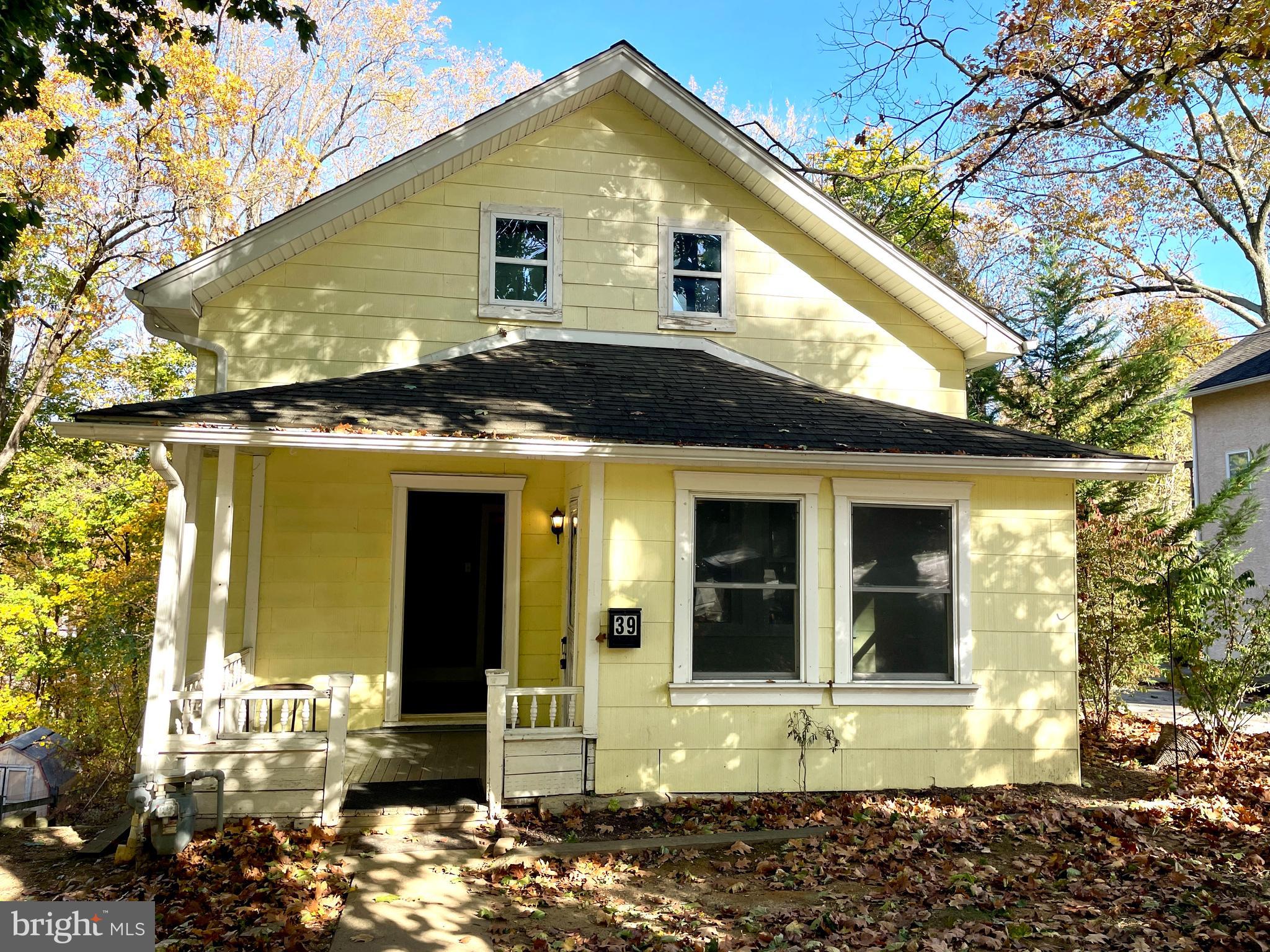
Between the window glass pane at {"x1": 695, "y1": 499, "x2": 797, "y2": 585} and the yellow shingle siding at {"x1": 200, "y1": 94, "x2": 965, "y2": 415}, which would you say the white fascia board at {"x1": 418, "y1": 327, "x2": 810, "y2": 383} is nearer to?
the yellow shingle siding at {"x1": 200, "y1": 94, "x2": 965, "y2": 415}

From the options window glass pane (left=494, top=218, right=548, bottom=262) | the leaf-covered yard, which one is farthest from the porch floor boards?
window glass pane (left=494, top=218, right=548, bottom=262)

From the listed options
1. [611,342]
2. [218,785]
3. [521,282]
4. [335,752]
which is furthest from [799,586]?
[218,785]

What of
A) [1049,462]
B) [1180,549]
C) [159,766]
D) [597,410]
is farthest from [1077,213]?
[159,766]

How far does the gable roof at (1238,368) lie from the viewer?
50.2 feet

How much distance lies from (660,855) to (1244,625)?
6824 millimetres

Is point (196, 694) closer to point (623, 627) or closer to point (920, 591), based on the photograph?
point (623, 627)

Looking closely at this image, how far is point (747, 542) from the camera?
734cm

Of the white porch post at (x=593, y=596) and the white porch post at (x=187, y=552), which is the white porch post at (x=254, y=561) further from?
the white porch post at (x=593, y=596)

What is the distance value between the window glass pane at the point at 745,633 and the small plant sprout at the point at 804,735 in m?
0.35

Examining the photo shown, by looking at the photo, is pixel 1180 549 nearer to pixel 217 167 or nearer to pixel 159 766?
pixel 159 766

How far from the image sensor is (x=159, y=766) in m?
6.09

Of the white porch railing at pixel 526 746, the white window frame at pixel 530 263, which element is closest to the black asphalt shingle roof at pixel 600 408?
the white window frame at pixel 530 263

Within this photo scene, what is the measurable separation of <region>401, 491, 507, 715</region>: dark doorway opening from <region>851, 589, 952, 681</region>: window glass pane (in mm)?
3772

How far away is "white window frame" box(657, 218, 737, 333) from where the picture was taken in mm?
9406
